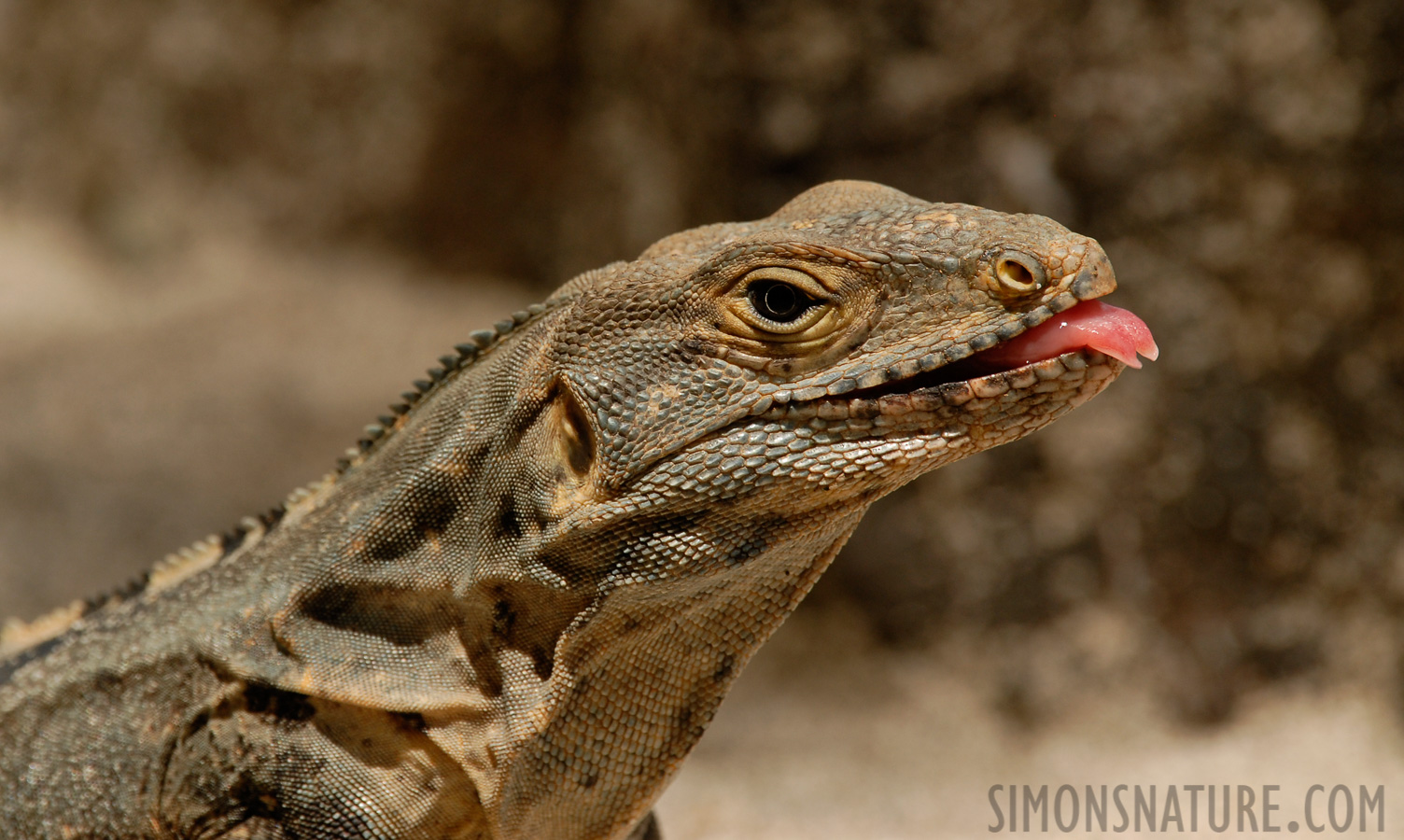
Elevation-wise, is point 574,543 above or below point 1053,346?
below

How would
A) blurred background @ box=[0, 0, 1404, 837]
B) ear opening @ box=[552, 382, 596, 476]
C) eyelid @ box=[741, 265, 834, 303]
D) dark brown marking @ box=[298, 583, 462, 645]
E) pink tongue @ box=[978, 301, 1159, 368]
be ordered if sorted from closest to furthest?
1. pink tongue @ box=[978, 301, 1159, 368]
2. eyelid @ box=[741, 265, 834, 303]
3. ear opening @ box=[552, 382, 596, 476]
4. dark brown marking @ box=[298, 583, 462, 645]
5. blurred background @ box=[0, 0, 1404, 837]

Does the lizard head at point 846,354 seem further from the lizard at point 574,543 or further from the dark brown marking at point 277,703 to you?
the dark brown marking at point 277,703

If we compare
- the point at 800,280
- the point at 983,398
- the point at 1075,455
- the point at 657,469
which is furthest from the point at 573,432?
the point at 1075,455

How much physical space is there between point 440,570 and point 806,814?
3.78 metres

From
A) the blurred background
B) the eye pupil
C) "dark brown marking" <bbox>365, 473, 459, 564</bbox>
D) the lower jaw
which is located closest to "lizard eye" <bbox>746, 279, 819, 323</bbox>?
the eye pupil

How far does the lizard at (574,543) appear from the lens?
2.37 meters

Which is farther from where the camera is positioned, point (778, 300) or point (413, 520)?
point (413, 520)

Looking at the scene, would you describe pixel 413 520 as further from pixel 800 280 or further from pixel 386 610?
pixel 800 280

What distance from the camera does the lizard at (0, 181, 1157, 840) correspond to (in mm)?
2373

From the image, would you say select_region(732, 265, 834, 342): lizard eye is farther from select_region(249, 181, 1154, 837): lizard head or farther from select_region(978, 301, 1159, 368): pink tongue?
select_region(978, 301, 1159, 368): pink tongue

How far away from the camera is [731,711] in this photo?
6.86 meters

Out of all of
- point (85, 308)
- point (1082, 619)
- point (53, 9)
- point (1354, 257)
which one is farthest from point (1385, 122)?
A: point (53, 9)

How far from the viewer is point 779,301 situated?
2.46 m

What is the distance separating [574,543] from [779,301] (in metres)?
0.70
